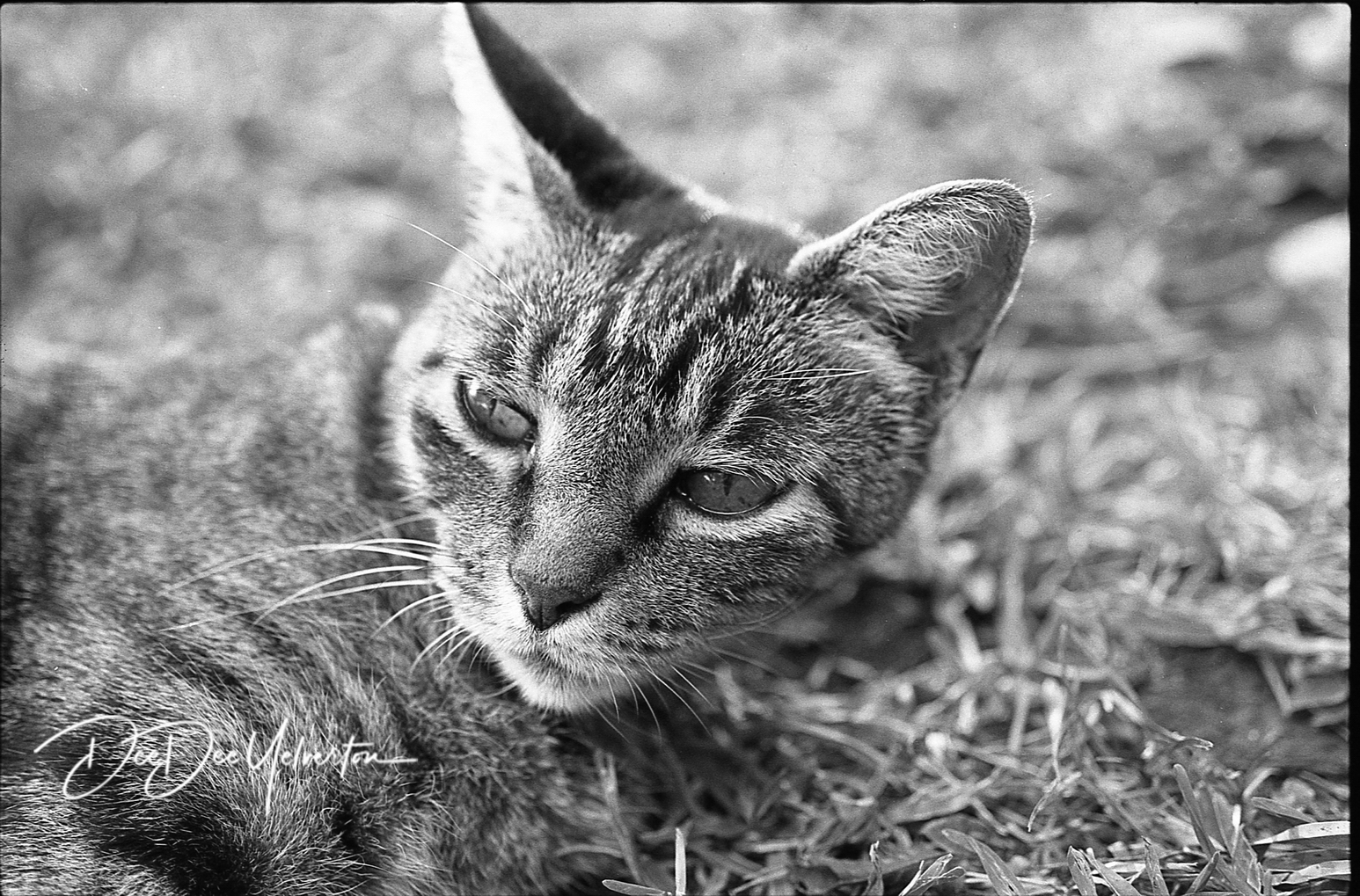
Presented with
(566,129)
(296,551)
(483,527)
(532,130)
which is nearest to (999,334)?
(566,129)

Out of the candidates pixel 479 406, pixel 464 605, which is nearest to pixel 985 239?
pixel 479 406

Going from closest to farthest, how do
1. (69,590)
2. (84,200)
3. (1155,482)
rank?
1. (69,590)
2. (1155,482)
3. (84,200)

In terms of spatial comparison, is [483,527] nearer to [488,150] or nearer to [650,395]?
[650,395]

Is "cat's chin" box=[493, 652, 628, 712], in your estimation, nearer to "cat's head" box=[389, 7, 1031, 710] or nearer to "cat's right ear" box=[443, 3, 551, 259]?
"cat's head" box=[389, 7, 1031, 710]

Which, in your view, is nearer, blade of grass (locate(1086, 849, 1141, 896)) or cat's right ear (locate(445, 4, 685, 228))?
blade of grass (locate(1086, 849, 1141, 896))

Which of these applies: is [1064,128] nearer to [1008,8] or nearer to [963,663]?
[1008,8]

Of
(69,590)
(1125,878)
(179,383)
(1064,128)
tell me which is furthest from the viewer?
(1064,128)

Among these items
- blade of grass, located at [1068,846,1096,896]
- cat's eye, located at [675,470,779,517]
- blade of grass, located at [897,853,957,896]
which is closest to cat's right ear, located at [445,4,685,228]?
cat's eye, located at [675,470,779,517]
